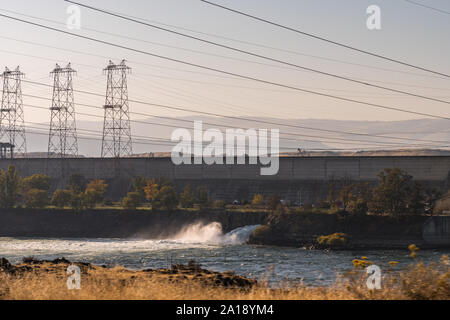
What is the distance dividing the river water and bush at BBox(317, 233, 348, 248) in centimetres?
249

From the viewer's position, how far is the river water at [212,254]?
52094 millimetres

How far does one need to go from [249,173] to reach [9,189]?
42225mm

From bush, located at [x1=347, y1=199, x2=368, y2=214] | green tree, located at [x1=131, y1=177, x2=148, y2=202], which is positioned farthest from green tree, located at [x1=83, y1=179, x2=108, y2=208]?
bush, located at [x1=347, y1=199, x2=368, y2=214]

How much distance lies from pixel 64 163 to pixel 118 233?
122ft

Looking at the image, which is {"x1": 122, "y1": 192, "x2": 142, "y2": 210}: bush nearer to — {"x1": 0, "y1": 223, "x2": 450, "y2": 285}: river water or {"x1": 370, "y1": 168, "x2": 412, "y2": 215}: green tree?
{"x1": 0, "y1": 223, "x2": 450, "y2": 285}: river water

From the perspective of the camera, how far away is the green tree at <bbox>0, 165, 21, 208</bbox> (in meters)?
104

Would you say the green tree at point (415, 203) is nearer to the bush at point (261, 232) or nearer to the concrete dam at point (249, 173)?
the concrete dam at point (249, 173)

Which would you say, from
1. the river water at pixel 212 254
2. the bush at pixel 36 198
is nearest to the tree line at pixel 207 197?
the bush at pixel 36 198

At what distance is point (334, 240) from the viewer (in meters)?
72.6

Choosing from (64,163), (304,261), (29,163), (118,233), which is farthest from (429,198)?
(29,163)

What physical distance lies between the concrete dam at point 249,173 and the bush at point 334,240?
93.7 feet

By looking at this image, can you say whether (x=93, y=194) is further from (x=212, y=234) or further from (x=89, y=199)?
(x=212, y=234)

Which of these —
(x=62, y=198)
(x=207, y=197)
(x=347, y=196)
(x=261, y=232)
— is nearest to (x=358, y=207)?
(x=347, y=196)
